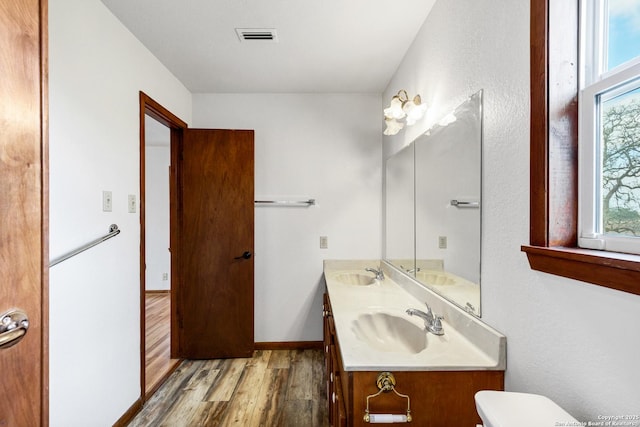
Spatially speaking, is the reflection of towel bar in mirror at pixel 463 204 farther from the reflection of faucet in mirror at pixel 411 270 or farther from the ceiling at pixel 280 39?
the ceiling at pixel 280 39

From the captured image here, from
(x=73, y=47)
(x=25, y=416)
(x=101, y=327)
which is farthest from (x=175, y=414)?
(x=73, y=47)

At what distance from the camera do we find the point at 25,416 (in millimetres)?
748

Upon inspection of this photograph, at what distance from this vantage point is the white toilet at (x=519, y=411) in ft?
2.33

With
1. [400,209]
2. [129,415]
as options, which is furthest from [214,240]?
[400,209]

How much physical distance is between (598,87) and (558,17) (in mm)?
233

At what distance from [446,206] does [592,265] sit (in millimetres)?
868

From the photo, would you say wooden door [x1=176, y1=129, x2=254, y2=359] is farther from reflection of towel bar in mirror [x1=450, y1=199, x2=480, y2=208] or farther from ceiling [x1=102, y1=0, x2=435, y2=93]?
reflection of towel bar in mirror [x1=450, y1=199, x2=480, y2=208]

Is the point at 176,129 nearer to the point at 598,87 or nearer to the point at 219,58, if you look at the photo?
the point at 219,58

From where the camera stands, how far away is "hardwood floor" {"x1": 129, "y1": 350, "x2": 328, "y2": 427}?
195 centimetres

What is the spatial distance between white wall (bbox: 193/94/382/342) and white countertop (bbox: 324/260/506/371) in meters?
0.75

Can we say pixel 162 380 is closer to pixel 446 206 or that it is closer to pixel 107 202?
pixel 107 202

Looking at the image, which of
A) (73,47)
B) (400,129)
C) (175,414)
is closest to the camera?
(73,47)

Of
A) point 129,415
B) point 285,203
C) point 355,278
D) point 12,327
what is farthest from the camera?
point 285,203

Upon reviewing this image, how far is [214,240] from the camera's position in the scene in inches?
108
